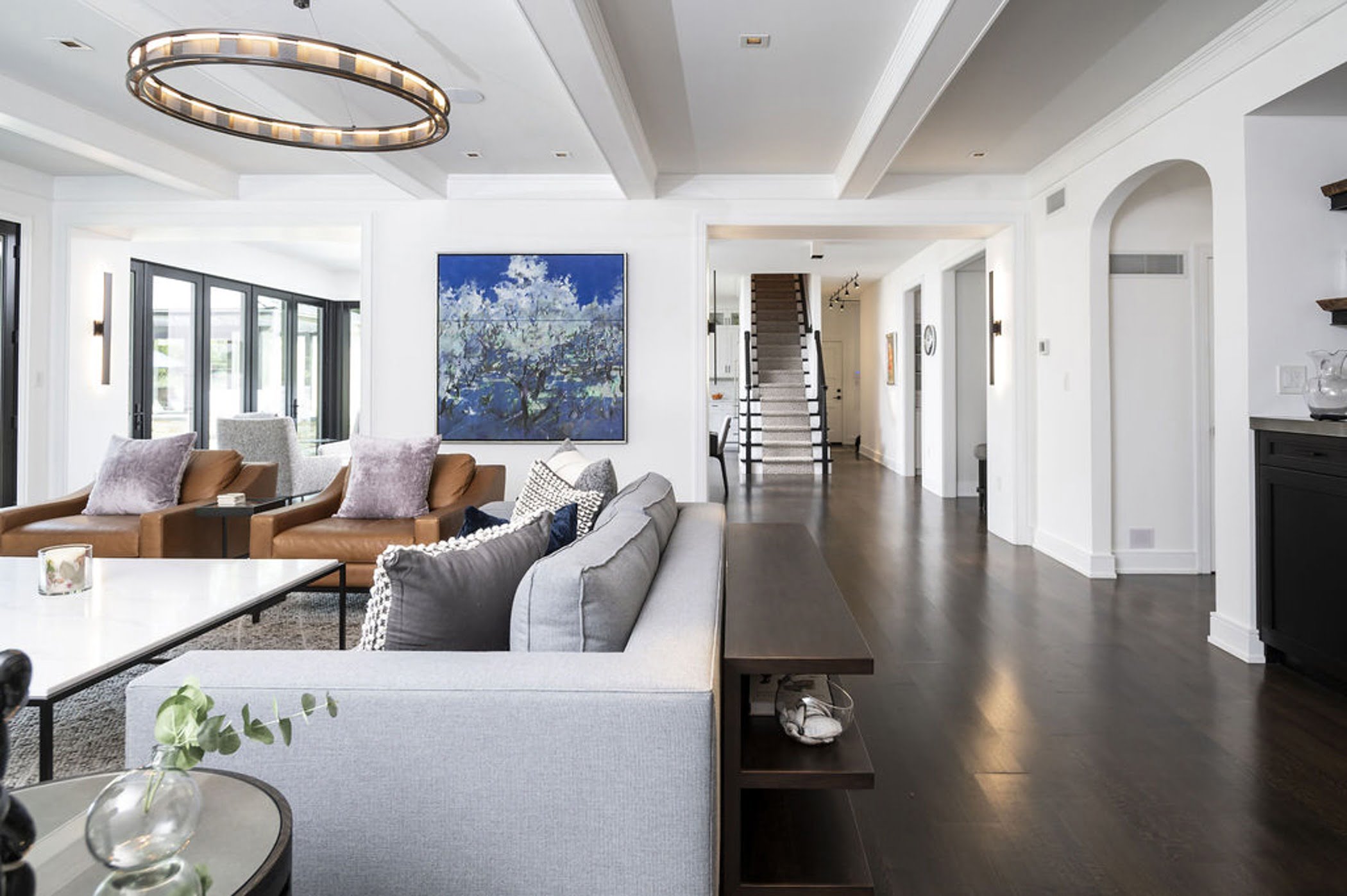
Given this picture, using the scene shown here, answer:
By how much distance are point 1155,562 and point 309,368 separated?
379 inches

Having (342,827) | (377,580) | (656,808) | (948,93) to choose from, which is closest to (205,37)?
(377,580)

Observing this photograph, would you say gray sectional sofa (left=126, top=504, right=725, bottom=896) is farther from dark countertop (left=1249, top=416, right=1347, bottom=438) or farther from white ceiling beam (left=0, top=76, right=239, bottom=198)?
white ceiling beam (left=0, top=76, right=239, bottom=198)

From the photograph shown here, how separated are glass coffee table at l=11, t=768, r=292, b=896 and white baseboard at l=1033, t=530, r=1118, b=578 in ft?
16.8

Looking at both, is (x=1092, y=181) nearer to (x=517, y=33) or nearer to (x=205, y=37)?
(x=517, y=33)

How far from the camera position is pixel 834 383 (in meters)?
15.4

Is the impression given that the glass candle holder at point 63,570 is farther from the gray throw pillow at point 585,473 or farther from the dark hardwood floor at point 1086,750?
the dark hardwood floor at point 1086,750

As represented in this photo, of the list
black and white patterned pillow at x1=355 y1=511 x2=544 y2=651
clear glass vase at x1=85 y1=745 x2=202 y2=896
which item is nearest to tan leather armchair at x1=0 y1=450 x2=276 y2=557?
black and white patterned pillow at x1=355 y1=511 x2=544 y2=651

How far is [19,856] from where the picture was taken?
2.49ft

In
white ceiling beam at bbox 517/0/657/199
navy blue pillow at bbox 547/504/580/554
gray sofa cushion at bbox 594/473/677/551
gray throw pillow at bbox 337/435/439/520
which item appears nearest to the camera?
navy blue pillow at bbox 547/504/580/554

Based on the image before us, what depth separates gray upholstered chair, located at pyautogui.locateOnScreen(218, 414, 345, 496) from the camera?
7207 mm

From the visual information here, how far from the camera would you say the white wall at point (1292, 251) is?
3.51 meters

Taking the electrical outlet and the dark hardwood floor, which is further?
the electrical outlet

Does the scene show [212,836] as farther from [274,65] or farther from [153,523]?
[153,523]

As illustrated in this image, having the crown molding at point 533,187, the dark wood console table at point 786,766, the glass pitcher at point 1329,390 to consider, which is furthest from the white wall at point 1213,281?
the crown molding at point 533,187
